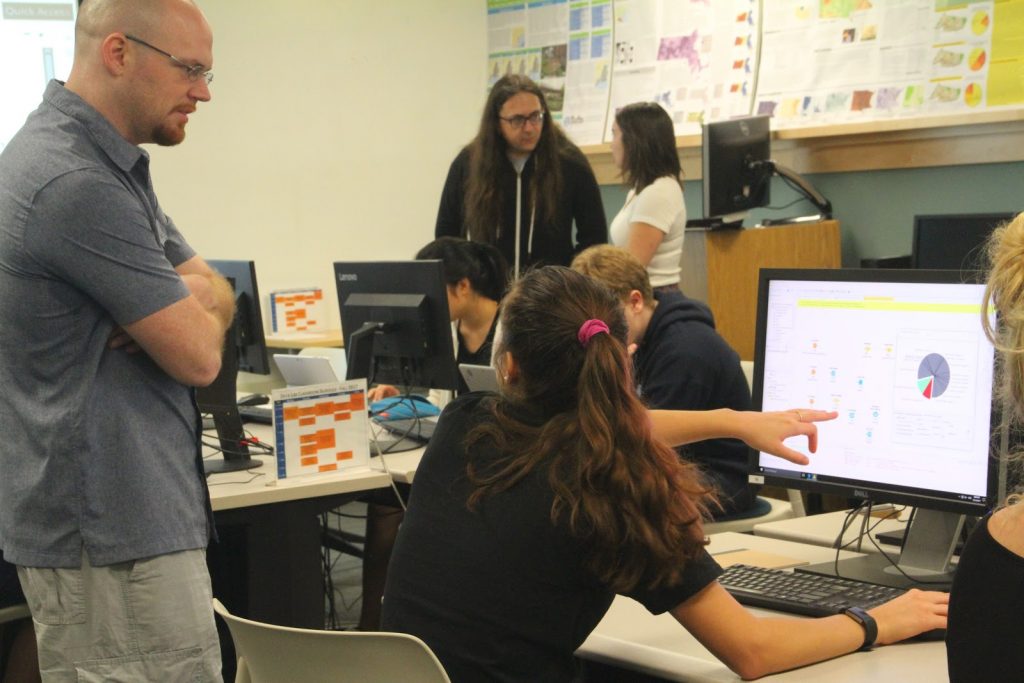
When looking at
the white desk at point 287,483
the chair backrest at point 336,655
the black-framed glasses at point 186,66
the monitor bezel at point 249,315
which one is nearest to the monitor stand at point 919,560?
the chair backrest at point 336,655

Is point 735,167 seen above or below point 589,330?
above

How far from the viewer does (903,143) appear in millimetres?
4465

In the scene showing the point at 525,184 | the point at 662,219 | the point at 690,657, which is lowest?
the point at 690,657

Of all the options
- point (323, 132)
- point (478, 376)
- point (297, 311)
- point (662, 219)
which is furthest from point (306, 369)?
point (323, 132)

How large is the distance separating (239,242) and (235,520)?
3.09 m

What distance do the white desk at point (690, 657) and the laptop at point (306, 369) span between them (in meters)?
1.57

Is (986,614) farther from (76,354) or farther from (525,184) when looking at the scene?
(525,184)

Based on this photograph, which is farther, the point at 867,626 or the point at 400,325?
the point at 400,325

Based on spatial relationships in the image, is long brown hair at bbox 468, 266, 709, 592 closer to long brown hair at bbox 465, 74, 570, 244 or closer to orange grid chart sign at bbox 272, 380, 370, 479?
orange grid chart sign at bbox 272, 380, 370, 479

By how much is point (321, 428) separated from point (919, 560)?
4.22 ft

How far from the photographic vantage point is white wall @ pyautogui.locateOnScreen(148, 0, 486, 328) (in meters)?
5.40

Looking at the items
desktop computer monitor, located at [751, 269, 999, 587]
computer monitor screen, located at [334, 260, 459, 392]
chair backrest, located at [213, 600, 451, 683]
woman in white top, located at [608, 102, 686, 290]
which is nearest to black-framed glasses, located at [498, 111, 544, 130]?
woman in white top, located at [608, 102, 686, 290]

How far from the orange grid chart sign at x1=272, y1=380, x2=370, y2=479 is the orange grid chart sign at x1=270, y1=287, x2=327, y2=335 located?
2.83m

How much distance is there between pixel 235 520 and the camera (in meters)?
2.59
